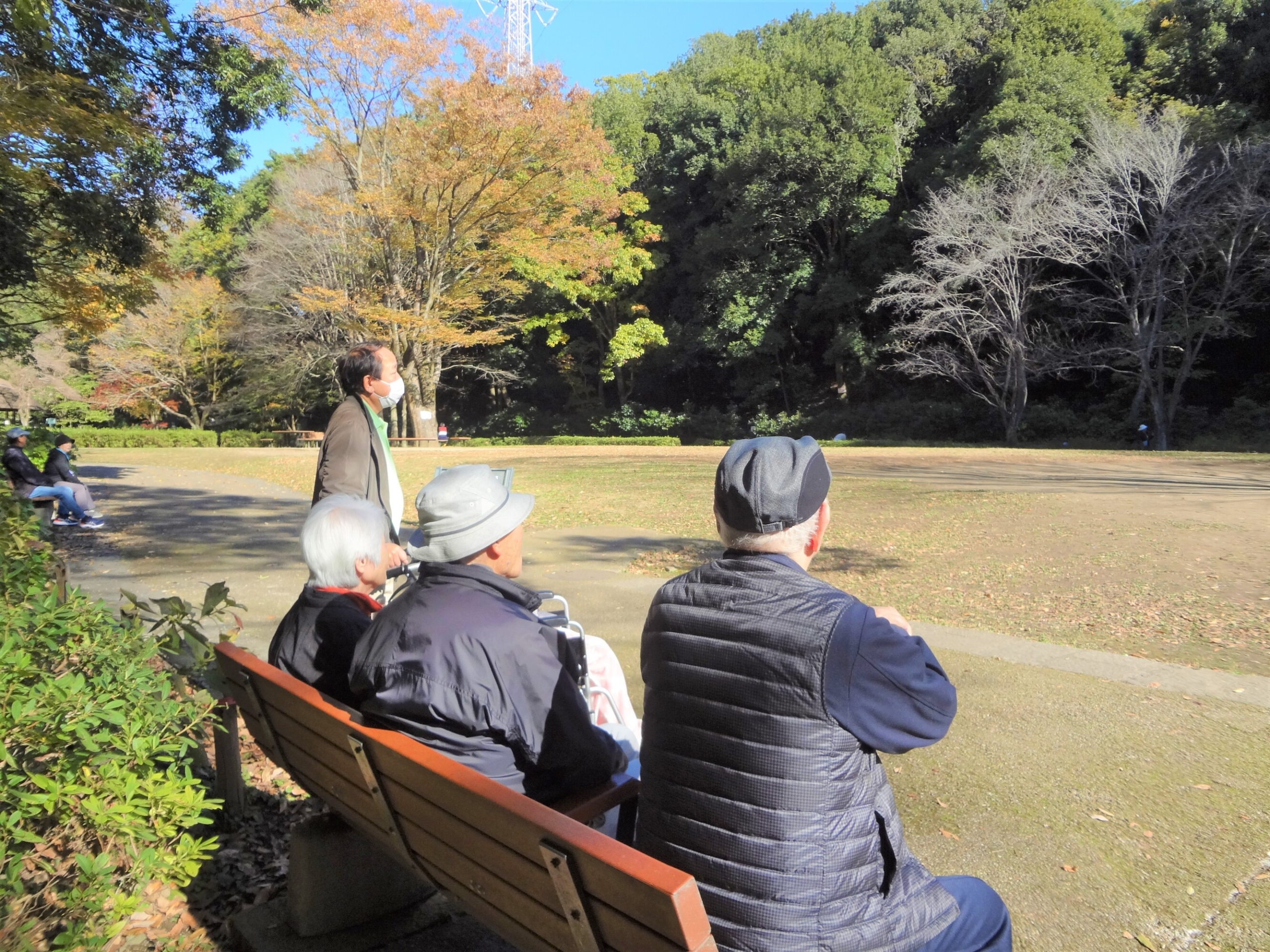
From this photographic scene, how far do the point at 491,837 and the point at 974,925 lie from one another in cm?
97

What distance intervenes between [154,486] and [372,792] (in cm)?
1612

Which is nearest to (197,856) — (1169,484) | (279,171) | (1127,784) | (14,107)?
(1127,784)

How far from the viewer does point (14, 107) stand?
6938 mm

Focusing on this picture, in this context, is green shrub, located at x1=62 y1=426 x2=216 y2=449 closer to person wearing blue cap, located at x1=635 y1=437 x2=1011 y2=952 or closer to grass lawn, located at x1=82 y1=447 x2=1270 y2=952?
grass lawn, located at x1=82 y1=447 x2=1270 y2=952

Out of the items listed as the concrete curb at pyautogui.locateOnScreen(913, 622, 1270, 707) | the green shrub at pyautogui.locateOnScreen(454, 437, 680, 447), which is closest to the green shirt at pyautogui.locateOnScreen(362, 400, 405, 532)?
the concrete curb at pyautogui.locateOnScreen(913, 622, 1270, 707)

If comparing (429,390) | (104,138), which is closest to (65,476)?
(104,138)

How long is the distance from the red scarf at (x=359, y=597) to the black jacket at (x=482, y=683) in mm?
572

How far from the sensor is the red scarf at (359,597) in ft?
9.11

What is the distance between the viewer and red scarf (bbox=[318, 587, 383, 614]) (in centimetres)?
278

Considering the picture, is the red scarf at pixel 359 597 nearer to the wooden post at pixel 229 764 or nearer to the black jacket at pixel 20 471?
the wooden post at pixel 229 764

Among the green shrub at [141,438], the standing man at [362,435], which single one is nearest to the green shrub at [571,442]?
the green shrub at [141,438]

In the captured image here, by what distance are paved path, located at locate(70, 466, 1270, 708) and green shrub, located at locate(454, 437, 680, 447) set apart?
57.0 feet

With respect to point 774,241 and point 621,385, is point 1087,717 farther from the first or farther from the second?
point 621,385

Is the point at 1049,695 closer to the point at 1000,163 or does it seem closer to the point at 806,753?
the point at 806,753
